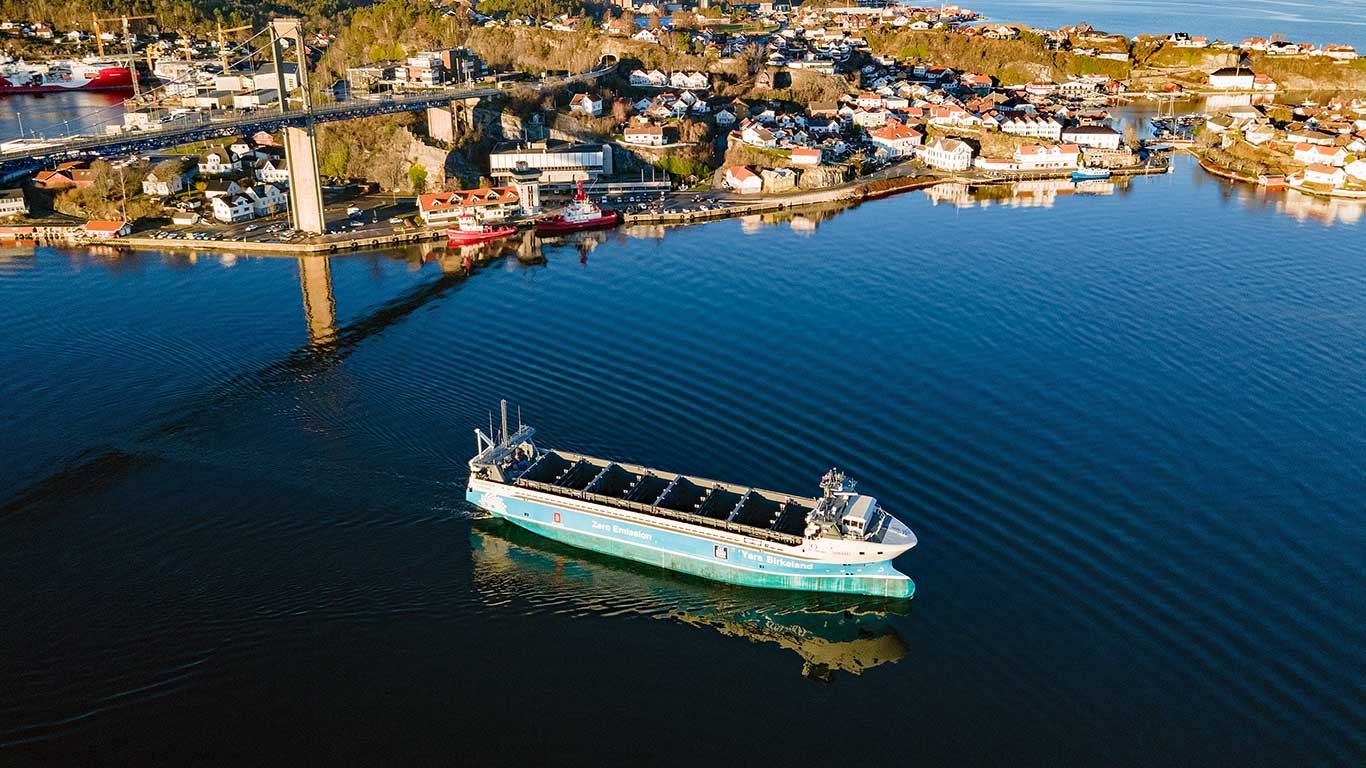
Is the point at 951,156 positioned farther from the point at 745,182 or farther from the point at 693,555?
the point at 693,555

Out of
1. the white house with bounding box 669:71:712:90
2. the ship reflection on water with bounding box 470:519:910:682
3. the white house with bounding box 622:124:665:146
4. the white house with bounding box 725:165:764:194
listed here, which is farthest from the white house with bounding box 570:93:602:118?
the ship reflection on water with bounding box 470:519:910:682

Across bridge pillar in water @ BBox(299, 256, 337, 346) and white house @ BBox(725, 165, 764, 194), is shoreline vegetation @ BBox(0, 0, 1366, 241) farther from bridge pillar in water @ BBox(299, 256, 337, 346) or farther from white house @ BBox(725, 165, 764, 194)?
bridge pillar in water @ BBox(299, 256, 337, 346)

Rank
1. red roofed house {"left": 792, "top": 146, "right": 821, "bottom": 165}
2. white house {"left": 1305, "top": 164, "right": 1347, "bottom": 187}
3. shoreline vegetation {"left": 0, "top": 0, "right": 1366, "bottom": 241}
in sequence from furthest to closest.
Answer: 1. red roofed house {"left": 792, "top": 146, "right": 821, "bottom": 165}
2. white house {"left": 1305, "top": 164, "right": 1347, "bottom": 187}
3. shoreline vegetation {"left": 0, "top": 0, "right": 1366, "bottom": 241}

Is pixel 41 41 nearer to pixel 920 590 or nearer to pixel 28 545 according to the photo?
pixel 28 545

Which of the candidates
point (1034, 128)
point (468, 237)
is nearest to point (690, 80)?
point (1034, 128)

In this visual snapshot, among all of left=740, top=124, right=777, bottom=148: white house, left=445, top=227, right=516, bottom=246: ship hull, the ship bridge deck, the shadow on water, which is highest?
left=740, top=124, right=777, bottom=148: white house

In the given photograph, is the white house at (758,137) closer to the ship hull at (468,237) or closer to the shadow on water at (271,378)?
the ship hull at (468,237)
